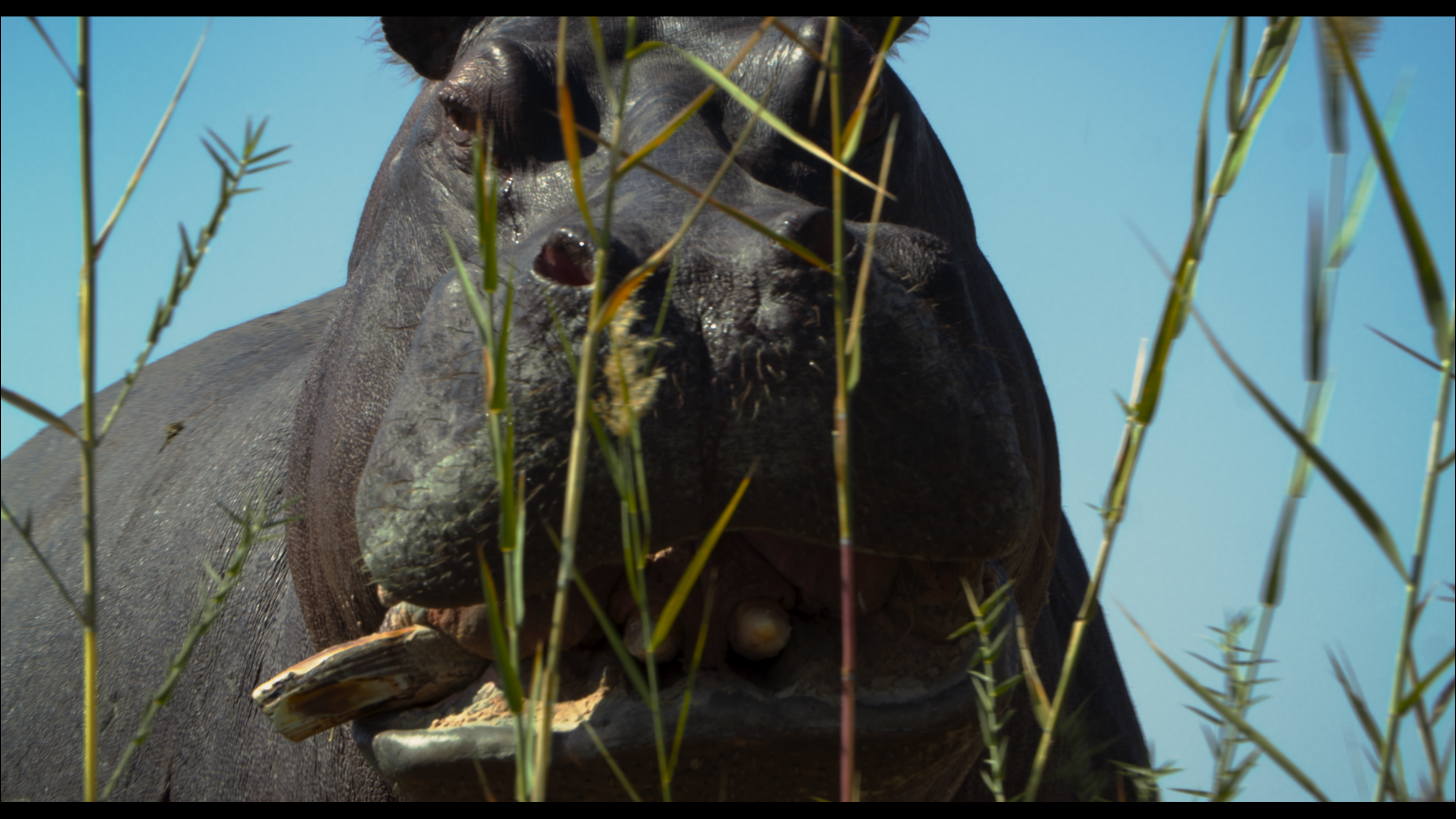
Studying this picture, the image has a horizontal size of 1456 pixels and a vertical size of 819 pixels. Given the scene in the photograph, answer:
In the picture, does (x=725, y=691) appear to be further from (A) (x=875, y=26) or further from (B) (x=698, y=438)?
(A) (x=875, y=26)

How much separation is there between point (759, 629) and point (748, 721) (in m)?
0.15

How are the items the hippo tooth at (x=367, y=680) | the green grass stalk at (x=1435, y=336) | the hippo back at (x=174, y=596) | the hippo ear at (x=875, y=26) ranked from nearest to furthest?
1. the green grass stalk at (x=1435, y=336)
2. the hippo tooth at (x=367, y=680)
3. the hippo ear at (x=875, y=26)
4. the hippo back at (x=174, y=596)

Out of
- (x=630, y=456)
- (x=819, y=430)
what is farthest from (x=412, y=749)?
(x=819, y=430)

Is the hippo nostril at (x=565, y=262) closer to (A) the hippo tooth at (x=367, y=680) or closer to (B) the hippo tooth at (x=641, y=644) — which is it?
(B) the hippo tooth at (x=641, y=644)

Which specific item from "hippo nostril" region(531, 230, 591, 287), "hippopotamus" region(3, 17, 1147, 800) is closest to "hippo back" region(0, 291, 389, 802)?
"hippopotamus" region(3, 17, 1147, 800)

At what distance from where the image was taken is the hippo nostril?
79.9 inches

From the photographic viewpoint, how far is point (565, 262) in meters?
2.05

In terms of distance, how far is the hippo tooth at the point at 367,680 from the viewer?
2.16m

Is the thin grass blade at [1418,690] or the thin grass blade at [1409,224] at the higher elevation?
the thin grass blade at [1409,224]

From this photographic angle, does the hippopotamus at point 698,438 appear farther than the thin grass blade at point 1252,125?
Yes

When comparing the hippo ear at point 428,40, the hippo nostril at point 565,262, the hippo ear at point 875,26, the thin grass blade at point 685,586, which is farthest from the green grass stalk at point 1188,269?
the hippo ear at point 428,40

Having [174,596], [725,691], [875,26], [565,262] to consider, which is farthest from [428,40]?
[174,596]

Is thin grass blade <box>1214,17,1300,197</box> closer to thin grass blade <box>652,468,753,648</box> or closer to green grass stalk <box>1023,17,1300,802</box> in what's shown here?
green grass stalk <box>1023,17,1300,802</box>

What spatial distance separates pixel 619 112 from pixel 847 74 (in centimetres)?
178
